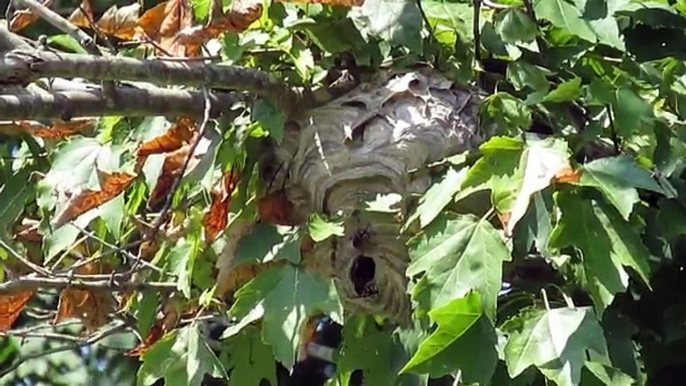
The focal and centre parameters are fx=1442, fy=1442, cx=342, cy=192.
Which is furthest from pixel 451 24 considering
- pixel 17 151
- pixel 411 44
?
pixel 17 151

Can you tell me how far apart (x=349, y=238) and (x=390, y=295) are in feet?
0.35

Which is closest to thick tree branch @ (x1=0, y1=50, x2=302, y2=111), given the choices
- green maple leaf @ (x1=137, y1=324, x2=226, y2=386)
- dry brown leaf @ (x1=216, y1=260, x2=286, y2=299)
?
dry brown leaf @ (x1=216, y1=260, x2=286, y2=299)

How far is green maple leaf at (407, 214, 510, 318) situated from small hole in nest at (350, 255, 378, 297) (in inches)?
13.9

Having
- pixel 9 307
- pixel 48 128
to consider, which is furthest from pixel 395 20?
pixel 9 307

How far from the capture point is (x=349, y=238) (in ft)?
6.89

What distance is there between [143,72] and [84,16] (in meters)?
0.27

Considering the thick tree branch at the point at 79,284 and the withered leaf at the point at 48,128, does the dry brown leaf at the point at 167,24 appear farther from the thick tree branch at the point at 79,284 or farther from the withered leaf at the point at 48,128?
the thick tree branch at the point at 79,284

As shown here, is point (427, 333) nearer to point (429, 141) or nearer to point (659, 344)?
point (429, 141)

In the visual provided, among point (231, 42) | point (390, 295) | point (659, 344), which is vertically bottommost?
point (659, 344)

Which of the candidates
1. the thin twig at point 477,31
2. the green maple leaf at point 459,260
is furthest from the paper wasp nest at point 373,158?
the green maple leaf at point 459,260

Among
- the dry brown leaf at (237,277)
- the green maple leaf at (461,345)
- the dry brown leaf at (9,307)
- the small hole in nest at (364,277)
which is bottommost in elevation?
the dry brown leaf at (9,307)

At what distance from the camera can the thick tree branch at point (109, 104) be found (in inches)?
63.8

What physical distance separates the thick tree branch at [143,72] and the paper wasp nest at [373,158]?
0.09 meters

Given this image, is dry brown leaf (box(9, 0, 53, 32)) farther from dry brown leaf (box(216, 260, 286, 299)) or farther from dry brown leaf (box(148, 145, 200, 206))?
dry brown leaf (box(216, 260, 286, 299))
